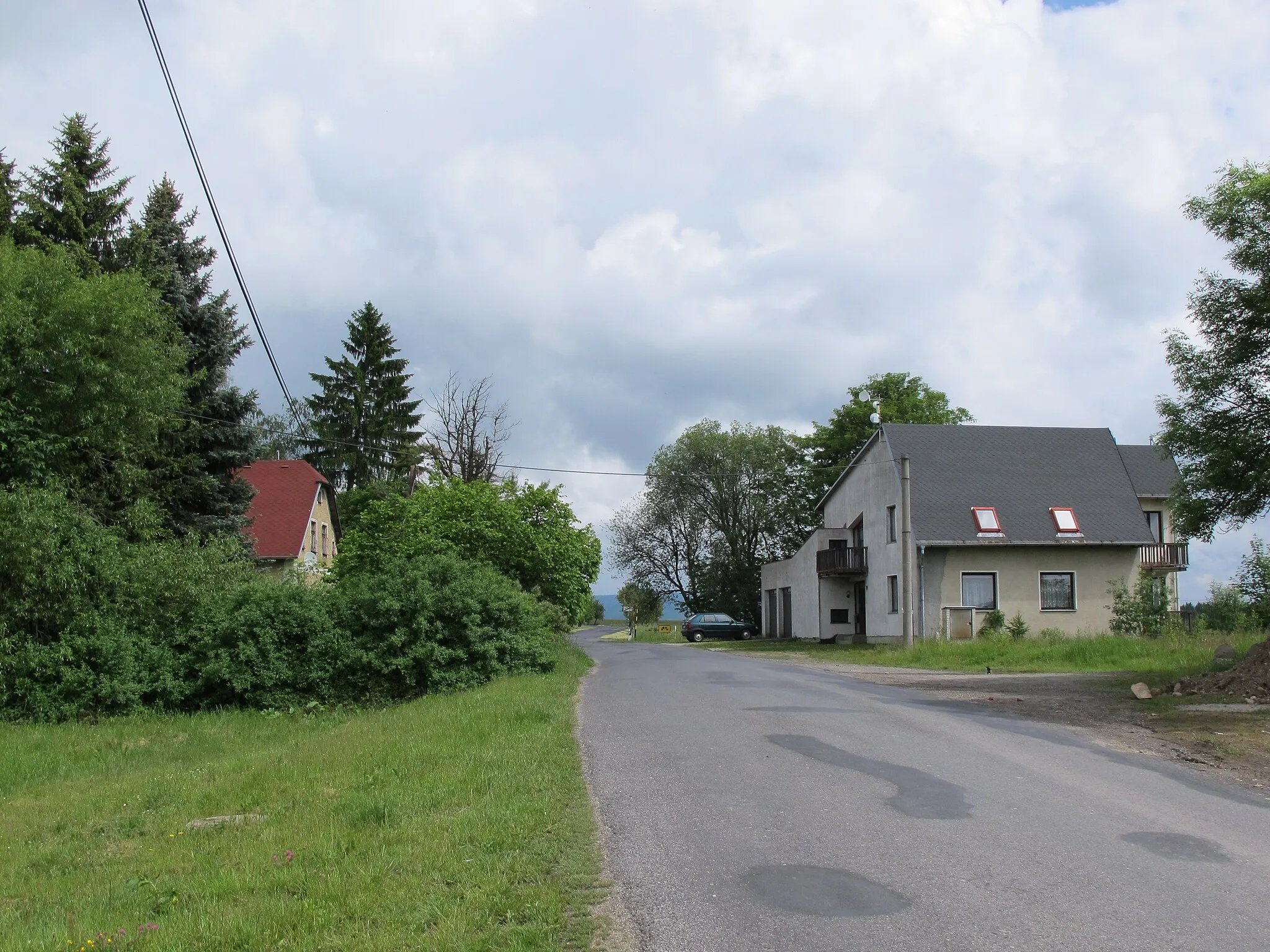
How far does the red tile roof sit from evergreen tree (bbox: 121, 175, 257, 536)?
48.0 feet

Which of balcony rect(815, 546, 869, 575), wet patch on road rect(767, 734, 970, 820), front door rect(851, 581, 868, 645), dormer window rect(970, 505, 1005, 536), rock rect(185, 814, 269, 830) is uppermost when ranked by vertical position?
dormer window rect(970, 505, 1005, 536)

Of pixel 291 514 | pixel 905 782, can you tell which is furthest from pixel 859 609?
pixel 905 782

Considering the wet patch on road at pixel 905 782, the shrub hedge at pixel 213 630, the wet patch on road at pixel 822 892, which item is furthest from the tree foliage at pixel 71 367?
the wet patch on road at pixel 822 892

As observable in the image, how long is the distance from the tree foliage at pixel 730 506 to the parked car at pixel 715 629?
9480 millimetres

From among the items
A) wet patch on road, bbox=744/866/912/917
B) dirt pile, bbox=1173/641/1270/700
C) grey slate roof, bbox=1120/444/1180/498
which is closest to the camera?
wet patch on road, bbox=744/866/912/917

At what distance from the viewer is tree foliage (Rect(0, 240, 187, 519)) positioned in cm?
1908

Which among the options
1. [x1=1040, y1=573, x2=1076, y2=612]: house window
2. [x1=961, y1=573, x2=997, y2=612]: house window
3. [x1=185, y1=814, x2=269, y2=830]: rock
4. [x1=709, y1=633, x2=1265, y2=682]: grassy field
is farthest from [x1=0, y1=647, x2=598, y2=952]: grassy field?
[x1=1040, y1=573, x2=1076, y2=612]: house window

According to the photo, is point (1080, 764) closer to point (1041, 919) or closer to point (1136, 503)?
point (1041, 919)

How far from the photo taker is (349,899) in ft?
18.5

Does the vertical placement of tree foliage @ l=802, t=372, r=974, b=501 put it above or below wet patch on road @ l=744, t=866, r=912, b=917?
above

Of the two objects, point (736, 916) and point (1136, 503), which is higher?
point (1136, 503)

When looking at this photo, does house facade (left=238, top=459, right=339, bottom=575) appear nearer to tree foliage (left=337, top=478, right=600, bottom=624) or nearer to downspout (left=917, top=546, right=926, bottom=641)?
tree foliage (left=337, top=478, right=600, bottom=624)

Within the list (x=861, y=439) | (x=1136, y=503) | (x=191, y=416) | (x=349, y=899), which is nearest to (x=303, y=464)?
(x=191, y=416)

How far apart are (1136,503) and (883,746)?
100ft
